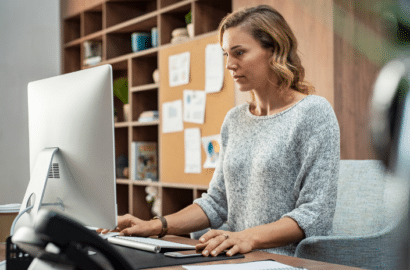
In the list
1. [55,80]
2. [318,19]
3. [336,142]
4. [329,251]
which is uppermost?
[318,19]

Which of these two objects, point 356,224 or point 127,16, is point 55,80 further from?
point 127,16

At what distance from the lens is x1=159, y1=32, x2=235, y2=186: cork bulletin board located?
8.59 feet

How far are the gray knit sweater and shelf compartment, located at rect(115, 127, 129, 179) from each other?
2363 mm

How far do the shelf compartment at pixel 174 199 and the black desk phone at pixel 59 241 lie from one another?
109 inches

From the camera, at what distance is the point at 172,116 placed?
3.03 metres

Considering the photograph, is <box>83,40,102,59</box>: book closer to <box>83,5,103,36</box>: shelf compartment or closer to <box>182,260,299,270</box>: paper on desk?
<box>83,5,103,36</box>: shelf compartment

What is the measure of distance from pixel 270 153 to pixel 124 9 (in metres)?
2.95

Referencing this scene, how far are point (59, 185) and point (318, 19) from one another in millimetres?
1538

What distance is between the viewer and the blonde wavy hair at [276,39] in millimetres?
1414

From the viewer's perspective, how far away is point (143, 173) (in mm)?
3447

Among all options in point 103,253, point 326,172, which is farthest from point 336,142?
point 103,253

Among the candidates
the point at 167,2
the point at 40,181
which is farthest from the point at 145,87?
the point at 40,181

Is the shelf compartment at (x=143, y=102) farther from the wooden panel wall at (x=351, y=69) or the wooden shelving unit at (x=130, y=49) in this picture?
the wooden panel wall at (x=351, y=69)

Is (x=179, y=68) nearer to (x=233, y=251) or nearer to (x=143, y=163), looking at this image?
(x=143, y=163)
